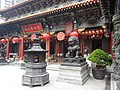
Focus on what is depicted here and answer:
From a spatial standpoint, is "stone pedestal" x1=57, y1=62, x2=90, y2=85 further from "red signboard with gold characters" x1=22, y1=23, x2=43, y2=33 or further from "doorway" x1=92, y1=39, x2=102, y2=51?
"red signboard with gold characters" x1=22, y1=23, x2=43, y2=33

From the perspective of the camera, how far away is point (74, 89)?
402 centimetres

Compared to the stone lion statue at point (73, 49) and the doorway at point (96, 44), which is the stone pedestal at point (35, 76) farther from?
the doorway at point (96, 44)

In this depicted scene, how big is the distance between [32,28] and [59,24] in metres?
2.83

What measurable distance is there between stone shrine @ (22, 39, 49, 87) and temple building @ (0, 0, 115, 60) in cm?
326

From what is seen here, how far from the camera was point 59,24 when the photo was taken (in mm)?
9047

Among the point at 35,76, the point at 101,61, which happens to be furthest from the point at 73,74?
the point at 35,76

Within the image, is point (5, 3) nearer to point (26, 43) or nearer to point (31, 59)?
point (26, 43)

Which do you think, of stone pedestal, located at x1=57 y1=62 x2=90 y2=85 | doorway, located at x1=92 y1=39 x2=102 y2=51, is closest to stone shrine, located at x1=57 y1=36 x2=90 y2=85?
stone pedestal, located at x1=57 y1=62 x2=90 y2=85

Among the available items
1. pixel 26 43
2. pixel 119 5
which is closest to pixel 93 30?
pixel 119 5

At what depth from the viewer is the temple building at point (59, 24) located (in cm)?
Answer: 729

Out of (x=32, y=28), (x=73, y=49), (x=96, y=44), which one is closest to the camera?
(x=73, y=49)

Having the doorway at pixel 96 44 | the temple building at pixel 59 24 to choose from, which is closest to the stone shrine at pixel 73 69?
the temple building at pixel 59 24

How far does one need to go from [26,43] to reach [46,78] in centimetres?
1050

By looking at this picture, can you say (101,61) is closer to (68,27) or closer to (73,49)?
(73,49)
